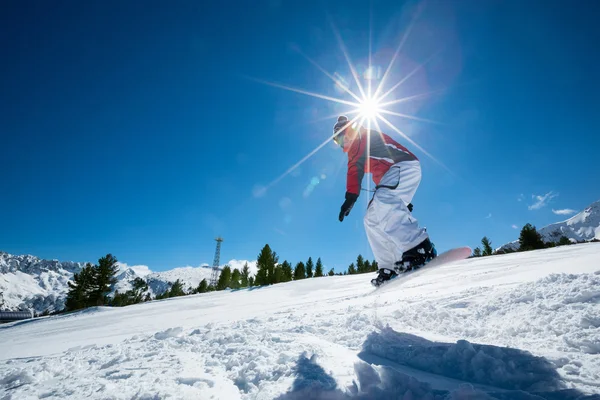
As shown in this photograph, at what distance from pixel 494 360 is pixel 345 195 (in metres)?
2.79

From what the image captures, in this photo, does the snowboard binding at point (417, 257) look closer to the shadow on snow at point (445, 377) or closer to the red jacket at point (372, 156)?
the red jacket at point (372, 156)

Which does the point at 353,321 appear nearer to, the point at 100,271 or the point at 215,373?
the point at 215,373

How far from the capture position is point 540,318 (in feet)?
5.33

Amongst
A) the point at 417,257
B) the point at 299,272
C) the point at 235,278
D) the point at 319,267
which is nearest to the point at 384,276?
the point at 417,257

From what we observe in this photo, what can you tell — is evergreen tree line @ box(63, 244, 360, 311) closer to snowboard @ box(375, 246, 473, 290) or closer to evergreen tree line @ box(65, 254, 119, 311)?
evergreen tree line @ box(65, 254, 119, 311)

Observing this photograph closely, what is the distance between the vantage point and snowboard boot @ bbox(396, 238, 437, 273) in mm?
3267

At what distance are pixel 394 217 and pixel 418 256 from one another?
21.8 inches

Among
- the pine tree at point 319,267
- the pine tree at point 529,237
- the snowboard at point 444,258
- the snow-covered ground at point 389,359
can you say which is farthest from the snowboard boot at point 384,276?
the pine tree at point 319,267

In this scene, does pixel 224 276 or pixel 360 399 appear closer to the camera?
pixel 360 399

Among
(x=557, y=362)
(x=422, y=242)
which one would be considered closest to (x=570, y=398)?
(x=557, y=362)

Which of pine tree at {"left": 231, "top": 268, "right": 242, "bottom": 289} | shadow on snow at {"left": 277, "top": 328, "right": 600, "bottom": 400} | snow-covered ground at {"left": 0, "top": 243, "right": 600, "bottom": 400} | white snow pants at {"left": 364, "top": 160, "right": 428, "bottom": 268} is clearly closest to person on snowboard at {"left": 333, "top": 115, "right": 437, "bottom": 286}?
white snow pants at {"left": 364, "top": 160, "right": 428, "bottom": 268}

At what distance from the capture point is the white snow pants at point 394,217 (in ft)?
11.1

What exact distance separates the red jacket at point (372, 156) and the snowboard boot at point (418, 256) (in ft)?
3.45

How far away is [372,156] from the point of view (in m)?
3.92
